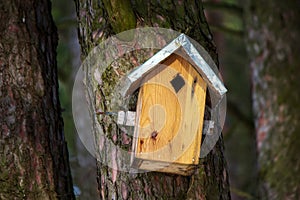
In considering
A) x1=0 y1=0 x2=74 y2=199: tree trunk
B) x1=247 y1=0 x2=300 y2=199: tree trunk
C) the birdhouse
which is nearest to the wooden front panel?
the birdhouse

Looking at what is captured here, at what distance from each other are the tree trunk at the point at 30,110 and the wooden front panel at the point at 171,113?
2.06 feet

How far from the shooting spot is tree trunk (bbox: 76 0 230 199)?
2855mm

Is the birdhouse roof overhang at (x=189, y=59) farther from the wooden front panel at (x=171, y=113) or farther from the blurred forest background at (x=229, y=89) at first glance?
the blurred forest background at (x=229, y=89)

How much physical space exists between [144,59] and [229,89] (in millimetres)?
6528

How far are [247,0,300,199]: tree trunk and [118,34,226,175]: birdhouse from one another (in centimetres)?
259

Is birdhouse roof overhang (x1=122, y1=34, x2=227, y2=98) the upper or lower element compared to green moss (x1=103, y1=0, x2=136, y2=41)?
lower

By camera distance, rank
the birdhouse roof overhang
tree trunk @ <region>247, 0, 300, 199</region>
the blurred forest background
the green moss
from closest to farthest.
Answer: the birdhouse roof overhang, the green moss, the blurred forest background, tree trunk @ <region>247, 0, 300, 199</region>

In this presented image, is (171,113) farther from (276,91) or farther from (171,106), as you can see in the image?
(276,91)

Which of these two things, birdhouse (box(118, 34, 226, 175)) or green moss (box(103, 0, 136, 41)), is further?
green moss (box(103, 0, 136, 41))

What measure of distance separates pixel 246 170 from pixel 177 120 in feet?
26.9

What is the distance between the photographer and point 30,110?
327cm

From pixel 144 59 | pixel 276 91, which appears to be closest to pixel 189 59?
pixel 144 59

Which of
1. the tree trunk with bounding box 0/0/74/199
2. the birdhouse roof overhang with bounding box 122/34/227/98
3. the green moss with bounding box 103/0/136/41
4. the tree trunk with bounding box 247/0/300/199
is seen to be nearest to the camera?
the birdhouse roof overhang with bounding box 122/34/227/98

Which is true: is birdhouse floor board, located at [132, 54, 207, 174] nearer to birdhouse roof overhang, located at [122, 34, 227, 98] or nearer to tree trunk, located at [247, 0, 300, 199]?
birdhouse roof overhang, located at [122, 34, 227, 98]
